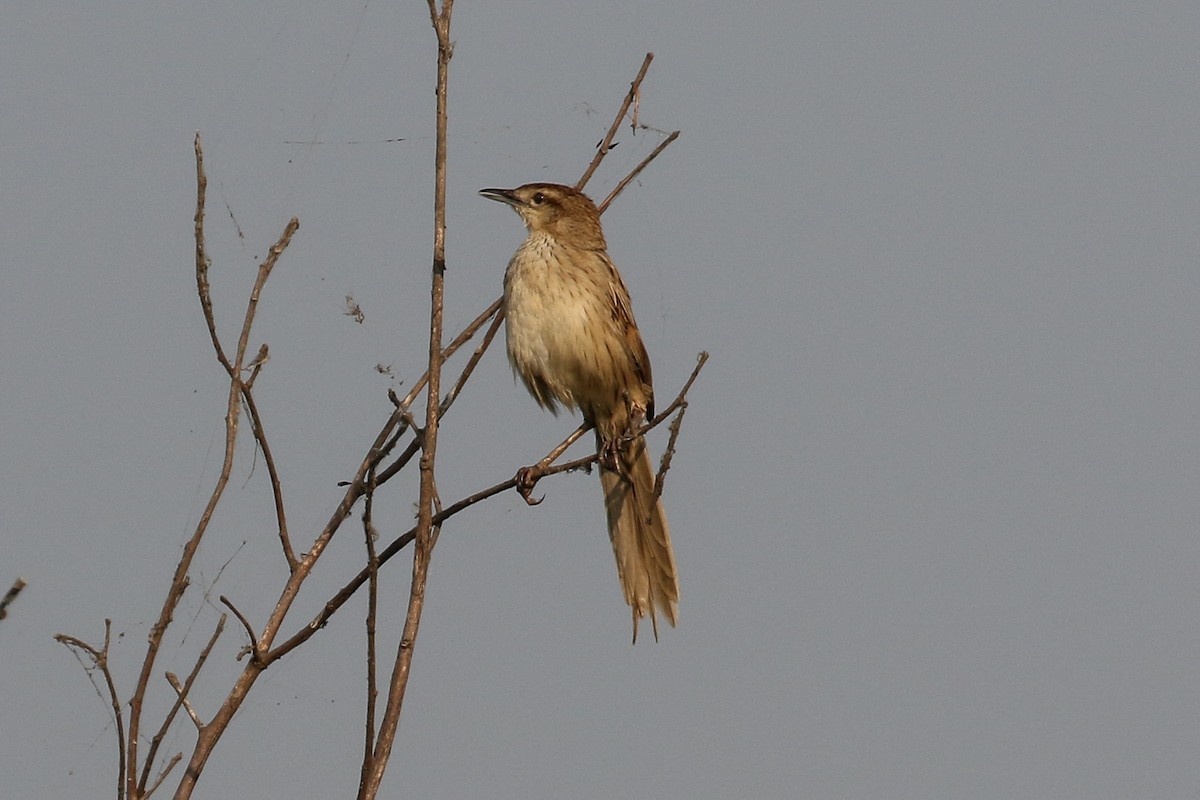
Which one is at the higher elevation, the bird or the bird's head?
the bird's head

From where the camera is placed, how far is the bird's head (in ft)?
18.3

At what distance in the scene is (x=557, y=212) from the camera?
5.64 meters

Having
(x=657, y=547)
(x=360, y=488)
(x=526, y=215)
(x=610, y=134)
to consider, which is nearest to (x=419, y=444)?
(x=360, y=488)

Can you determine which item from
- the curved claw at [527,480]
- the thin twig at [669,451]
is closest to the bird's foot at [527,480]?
the curved claw at [527,480]

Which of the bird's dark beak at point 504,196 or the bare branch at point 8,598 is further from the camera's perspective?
the bird's dark beak at point 504,196

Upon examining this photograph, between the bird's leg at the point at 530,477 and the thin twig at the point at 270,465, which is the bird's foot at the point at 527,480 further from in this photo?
the thin twig at the point at 270,465

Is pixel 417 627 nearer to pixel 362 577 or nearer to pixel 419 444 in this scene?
pixel 362 577

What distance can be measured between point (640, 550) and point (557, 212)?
1.43 meters

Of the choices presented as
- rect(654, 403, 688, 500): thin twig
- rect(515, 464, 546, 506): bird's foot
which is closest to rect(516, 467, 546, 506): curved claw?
rect(515, 464, 546, 506): bird's foot

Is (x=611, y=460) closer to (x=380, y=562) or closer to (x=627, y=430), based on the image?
(x=627, y=430)

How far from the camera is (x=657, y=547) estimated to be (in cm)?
507

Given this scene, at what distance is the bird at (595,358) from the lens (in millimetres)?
5082

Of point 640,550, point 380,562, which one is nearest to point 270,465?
point 380,562

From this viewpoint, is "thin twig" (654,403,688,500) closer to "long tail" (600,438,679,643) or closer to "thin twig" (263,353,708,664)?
"thin twig" (263,353,708,664)
